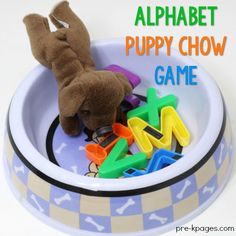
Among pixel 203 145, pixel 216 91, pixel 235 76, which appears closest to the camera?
pixel 203 145

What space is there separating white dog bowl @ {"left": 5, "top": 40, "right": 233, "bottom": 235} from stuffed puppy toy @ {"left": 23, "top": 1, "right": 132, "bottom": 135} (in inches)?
3.2

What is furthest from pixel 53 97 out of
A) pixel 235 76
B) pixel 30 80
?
pixel 235 76

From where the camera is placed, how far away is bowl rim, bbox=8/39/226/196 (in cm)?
121

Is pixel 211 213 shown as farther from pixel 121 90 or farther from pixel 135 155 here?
pixel 121 90

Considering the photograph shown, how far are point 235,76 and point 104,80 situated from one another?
18.2 inches

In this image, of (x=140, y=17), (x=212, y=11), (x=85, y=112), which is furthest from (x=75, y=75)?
(x=212, y=11)

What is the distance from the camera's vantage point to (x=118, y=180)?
1217mm

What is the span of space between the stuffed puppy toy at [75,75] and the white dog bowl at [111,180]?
8cm

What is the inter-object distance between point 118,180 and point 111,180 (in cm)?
1

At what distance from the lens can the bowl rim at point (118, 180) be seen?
1215mm

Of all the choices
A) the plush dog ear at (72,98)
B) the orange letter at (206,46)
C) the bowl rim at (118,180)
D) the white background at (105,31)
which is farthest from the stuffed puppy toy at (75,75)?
the orange letter at (206,46)

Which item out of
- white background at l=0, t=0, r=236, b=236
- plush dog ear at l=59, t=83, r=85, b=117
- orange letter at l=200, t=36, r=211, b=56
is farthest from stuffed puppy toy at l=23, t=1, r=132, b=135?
orange letter at l=200, t=36, r=211, b=56

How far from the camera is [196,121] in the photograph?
58.6 inches

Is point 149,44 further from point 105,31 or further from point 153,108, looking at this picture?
point 105,31
